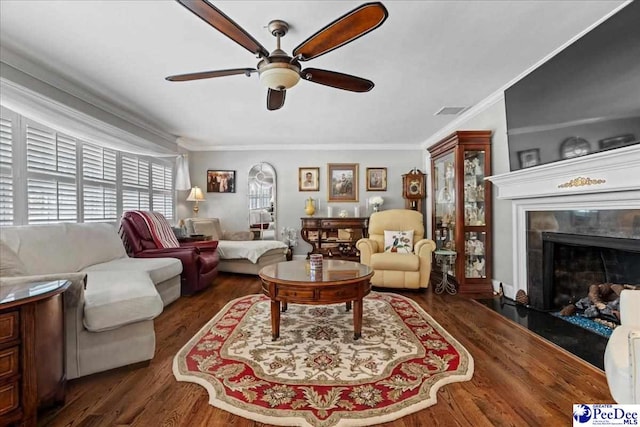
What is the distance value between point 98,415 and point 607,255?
410 cm

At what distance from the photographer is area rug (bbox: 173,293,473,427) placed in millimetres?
1690

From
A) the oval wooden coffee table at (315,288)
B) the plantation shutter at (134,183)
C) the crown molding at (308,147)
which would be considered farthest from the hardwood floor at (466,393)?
the crown molding at (308,147)

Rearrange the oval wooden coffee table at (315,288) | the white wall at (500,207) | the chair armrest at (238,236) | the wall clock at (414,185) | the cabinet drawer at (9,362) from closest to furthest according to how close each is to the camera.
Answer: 1. the cabinet drawer at (9,362)
2. the oval wooden coffee table at (315,288)
3. the white wall at (500,207)
4. the chair armrest at (238,236)
5. the wall clock at (414,185)

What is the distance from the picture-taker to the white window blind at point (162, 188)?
5352mm

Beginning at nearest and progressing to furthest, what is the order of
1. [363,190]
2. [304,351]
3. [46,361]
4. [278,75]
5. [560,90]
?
[46,361], [278,75], [304,351], [560,90], [363,190]

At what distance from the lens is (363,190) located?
6371 mm

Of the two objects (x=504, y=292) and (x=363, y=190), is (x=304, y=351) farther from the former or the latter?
(x=363, y=190)

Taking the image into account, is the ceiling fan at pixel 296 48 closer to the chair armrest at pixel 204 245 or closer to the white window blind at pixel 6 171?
the white window blind at pixel 6 171

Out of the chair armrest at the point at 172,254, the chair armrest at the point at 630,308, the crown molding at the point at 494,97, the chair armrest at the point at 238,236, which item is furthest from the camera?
the chair armrest at the point at 238,236

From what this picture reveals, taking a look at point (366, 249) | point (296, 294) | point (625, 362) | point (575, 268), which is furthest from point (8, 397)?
point (575, 268)

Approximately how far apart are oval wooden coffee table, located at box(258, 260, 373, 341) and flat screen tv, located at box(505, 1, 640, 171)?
195 cm

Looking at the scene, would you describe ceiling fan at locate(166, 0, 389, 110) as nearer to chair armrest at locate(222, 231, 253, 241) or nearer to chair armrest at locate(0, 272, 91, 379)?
chair armrest at locate(0, 272, 91, 379)

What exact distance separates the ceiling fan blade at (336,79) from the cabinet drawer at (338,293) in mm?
1597

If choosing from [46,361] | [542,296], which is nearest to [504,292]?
[542,296]
